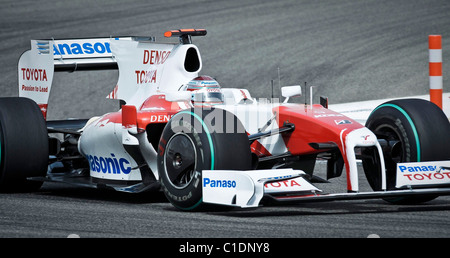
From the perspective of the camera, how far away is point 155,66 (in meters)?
9.56

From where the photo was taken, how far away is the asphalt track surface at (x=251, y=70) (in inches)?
271

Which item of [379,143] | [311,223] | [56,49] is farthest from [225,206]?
[56,49]

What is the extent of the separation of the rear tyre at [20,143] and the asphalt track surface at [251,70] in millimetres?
235

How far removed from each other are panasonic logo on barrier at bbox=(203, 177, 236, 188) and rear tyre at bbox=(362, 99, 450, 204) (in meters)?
1.28

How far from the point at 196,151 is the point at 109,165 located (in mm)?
1703

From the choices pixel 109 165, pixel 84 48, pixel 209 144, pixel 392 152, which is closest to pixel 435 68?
pixel 392 152

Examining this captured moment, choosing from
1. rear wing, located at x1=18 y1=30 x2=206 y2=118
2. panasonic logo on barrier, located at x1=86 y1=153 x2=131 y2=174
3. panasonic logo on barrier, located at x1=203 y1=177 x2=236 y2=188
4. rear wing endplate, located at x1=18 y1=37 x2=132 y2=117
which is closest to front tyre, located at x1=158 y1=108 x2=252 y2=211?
panasonic logo on barrier, located at x1=203 y1=177 x2=236 y2=188

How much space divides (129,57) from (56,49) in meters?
1.42

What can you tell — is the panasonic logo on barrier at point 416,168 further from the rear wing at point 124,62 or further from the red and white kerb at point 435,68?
the red and white kerb at point 435,68

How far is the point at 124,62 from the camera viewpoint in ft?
32.7

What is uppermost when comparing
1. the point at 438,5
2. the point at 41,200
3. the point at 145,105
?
the point at 438,5

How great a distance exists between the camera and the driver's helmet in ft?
29.2
